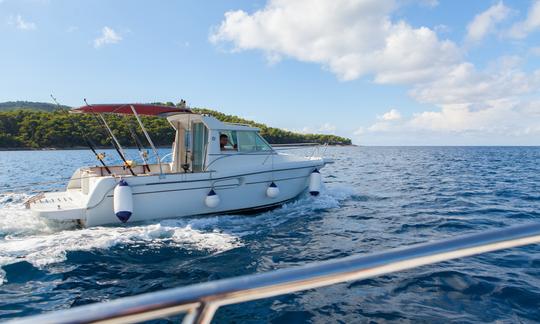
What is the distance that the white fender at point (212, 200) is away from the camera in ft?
31.8

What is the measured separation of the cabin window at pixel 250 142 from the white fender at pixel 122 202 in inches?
146

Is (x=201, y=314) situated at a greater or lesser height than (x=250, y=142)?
lesser

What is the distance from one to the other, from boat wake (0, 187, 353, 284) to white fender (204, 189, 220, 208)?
1.37 ft

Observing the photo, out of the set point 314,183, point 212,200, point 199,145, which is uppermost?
point 199,145

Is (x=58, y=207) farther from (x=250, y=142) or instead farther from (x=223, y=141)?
(x=250, y=142)

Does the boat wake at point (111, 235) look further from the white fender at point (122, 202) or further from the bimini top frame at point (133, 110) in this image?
the bimini top frame at point (133, 110)

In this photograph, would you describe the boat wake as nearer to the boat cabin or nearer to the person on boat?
the boat cabin

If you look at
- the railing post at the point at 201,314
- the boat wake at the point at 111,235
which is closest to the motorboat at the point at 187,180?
the boat wake at the point at 111,235

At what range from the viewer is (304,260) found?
22.3ft

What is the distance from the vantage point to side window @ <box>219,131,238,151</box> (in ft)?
35.0

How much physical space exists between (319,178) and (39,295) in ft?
28.2

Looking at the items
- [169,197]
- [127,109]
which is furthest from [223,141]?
[127,109]

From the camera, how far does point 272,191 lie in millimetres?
10750

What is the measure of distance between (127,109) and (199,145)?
241 cm
